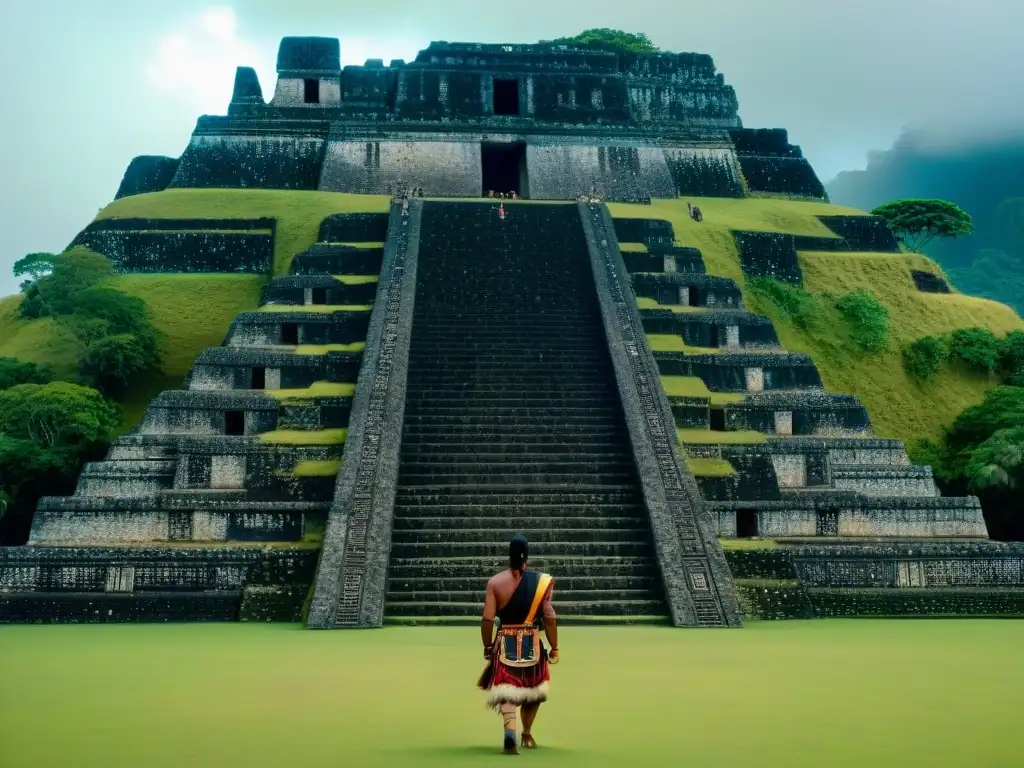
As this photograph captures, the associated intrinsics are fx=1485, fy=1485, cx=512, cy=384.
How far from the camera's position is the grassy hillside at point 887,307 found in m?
22.4

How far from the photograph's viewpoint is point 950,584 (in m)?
14.5

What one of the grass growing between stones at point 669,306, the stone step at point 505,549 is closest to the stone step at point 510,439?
the stone step at point 505,549

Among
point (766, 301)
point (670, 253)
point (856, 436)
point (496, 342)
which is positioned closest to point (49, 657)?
point (496, 342)

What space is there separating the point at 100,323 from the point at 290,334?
3990 mm

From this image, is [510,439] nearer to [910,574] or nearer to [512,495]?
[512,495]

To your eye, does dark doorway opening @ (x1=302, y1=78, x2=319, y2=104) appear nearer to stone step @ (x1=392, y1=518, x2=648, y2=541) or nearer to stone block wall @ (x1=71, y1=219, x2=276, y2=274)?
stone block wall @ (x1=71, y1=219, x2=276, y2=274)

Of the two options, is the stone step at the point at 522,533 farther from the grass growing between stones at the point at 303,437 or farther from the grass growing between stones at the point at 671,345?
the grass growing between stones at the point at 671,345

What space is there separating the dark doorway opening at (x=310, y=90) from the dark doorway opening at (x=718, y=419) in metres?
14.3

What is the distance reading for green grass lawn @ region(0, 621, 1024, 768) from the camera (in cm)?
582

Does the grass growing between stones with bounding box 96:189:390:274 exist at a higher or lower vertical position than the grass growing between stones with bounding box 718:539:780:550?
higher

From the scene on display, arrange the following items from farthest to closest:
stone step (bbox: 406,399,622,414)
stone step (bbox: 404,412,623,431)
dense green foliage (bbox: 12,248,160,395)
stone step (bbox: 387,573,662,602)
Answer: dense green foliage (bbox: 12,248,160,395) < stone step (bbox: 406,399,622,414) < stone step (bbox: 404,412,623,431) < stone step (bbox: 387,573,662,602)

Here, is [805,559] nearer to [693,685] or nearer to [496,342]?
[496,342]

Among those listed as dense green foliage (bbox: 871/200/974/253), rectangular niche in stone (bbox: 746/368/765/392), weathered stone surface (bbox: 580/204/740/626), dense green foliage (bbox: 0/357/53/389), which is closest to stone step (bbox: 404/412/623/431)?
weathered stone surface (bbox: 580/204/740/626)

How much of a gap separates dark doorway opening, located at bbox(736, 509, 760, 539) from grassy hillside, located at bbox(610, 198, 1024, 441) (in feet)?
24.2
